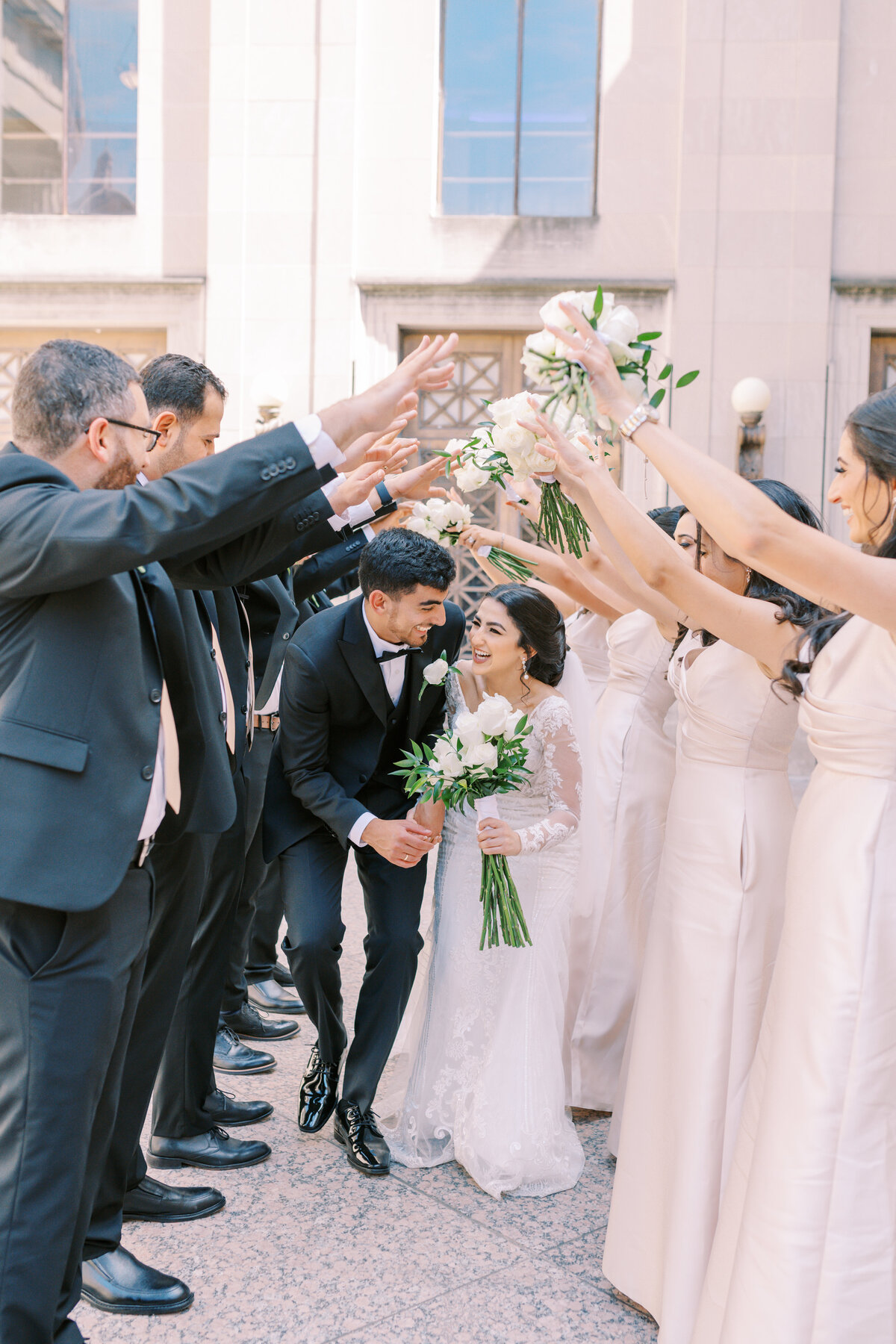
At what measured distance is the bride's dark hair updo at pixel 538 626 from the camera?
3.93m

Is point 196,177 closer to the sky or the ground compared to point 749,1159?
closer to the sky

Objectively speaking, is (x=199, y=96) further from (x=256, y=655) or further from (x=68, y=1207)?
(x=68, y=1207)

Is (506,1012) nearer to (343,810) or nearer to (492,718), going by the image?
(343,810)

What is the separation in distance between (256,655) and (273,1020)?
1625 mm

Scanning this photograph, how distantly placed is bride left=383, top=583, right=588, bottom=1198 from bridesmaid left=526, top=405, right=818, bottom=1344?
0.64 meters

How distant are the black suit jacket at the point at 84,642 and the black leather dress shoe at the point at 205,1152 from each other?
1.68m

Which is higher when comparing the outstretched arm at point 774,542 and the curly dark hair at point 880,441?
the curly dark hair at point 880,441

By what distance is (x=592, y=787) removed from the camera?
4238 mm

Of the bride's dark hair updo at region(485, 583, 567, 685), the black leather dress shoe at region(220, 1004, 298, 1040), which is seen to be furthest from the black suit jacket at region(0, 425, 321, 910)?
the black leather dress shoe at region(220, 1004, 298, 1040)

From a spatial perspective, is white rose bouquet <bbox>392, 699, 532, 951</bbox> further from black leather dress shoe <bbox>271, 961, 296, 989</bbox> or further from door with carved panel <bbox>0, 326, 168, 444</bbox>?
door with carved panel <bbox>0, 326, 168, 444</bbox>

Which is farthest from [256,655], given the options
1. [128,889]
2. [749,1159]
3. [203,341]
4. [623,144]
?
[623,144]

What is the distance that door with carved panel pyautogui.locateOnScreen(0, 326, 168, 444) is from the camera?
1088cm

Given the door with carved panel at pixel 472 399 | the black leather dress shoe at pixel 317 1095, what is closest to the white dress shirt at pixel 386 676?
the black leather dress shoe at pixel 317 1095

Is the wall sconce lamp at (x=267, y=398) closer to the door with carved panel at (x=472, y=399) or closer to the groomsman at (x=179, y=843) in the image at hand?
the door with carved panel at (x=472, y=399)
